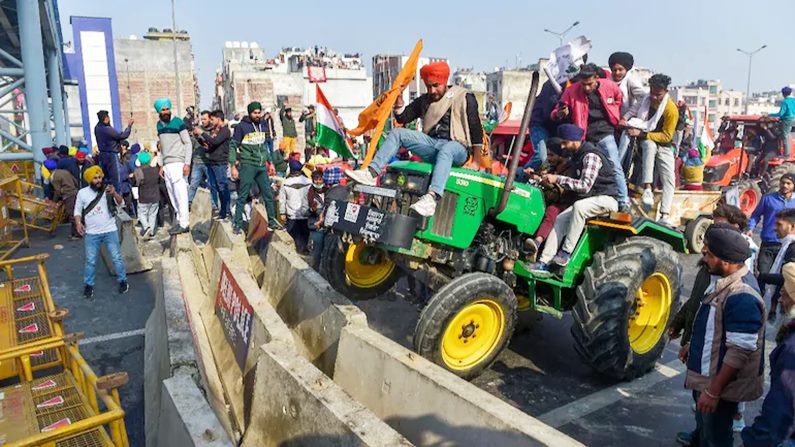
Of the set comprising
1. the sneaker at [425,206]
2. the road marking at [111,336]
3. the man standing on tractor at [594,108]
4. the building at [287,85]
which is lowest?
the road marking at [111,336]

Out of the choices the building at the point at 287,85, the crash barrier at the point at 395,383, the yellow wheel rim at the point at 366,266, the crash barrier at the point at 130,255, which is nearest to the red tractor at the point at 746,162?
the yellow wheel rim at the point at 366,266

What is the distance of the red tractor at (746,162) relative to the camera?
1235 cm

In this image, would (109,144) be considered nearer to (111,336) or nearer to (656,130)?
(111,336)

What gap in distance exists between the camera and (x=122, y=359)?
5.72 metres

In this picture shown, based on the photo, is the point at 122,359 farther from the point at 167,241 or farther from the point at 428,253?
the point at 167,241

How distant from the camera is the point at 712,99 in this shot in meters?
104

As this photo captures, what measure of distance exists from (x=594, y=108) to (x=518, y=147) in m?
2.16

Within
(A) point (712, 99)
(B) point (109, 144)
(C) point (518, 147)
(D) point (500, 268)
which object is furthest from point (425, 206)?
(A) point (712, 99)

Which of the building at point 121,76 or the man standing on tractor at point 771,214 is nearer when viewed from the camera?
the man standing on tractor at point 771,214

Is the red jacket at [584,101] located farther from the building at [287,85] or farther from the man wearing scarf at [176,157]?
the building at [287,85]

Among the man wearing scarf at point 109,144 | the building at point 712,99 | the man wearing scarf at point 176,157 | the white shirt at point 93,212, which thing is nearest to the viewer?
the white shirt at point 93,212

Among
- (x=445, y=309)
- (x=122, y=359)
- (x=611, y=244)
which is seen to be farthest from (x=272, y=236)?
(x=611, y=244)

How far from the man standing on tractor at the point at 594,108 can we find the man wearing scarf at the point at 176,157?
544cm

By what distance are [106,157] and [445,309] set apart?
844 centimetres
